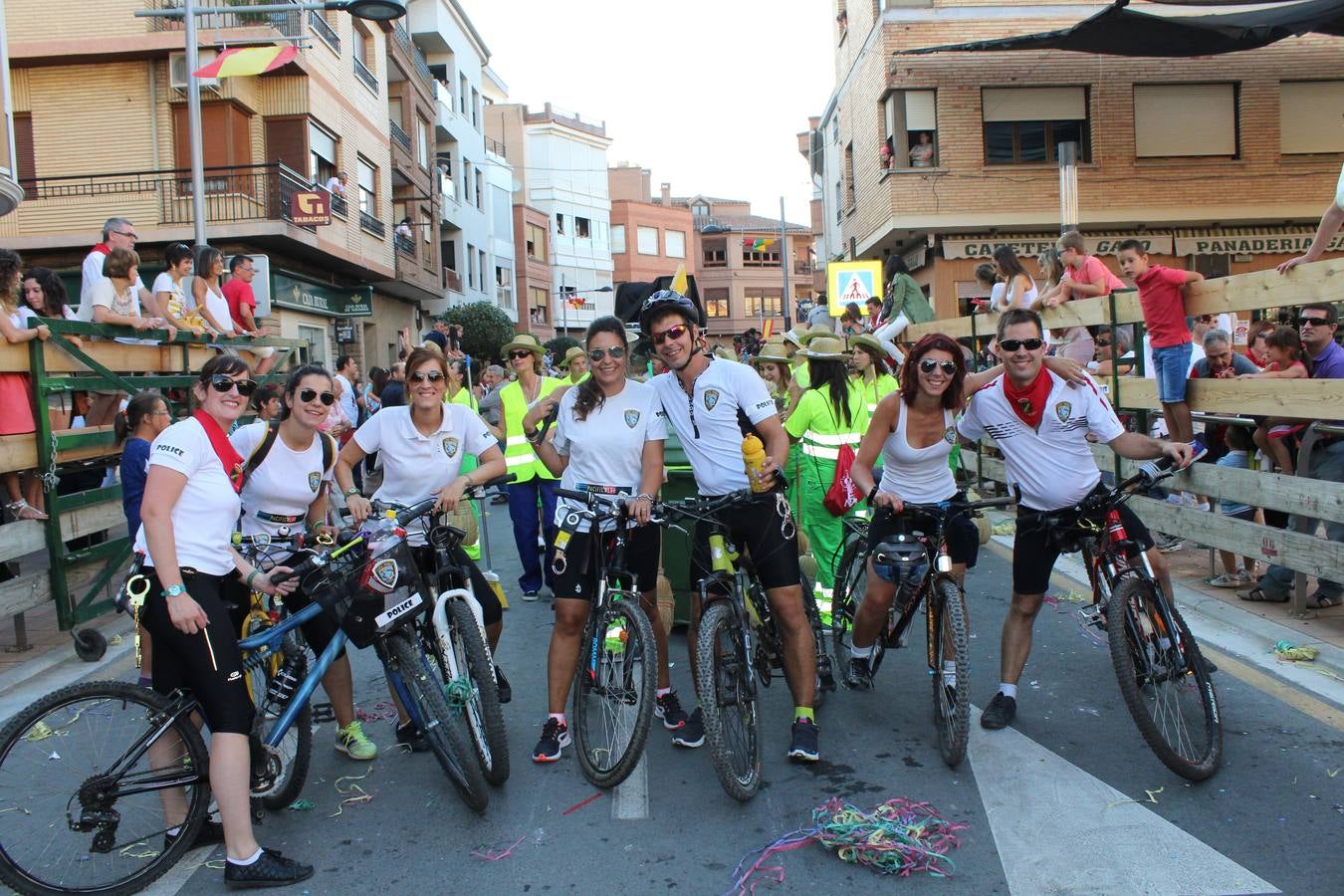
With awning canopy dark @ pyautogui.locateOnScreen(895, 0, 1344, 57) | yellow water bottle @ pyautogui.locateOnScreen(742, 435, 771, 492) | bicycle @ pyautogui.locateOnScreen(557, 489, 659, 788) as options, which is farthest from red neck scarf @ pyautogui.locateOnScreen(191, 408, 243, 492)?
awning canopy dark @ pyautogui.locateOnScreen(895, 0, 1344, 57)

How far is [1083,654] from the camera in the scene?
21.1 feet

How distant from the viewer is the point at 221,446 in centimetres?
417

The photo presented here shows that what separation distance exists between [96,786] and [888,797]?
9.49 ft

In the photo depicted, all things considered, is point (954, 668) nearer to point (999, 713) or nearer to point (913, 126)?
point (999, 713)

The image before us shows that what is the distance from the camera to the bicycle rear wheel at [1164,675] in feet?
14.6

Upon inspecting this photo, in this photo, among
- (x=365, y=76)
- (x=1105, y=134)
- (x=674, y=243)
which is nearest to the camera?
(x=1105, y=134)

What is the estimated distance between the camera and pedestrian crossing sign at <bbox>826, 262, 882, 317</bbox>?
67.5 ft

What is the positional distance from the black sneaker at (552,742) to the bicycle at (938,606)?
5.08 feet

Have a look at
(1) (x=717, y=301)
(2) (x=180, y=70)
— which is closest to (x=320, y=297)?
(2) (x=180, y=70)

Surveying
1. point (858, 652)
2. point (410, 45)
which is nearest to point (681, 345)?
point (858, 652)

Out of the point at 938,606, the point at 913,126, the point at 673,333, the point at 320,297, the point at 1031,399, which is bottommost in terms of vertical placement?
the point at 938,606

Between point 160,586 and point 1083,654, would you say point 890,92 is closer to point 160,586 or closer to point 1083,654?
point 1083,654

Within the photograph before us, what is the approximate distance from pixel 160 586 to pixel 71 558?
13.5 feet

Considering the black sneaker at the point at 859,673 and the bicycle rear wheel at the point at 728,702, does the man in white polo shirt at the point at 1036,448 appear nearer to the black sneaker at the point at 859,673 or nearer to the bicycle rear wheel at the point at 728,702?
the black sneaker at the point at 859,673
